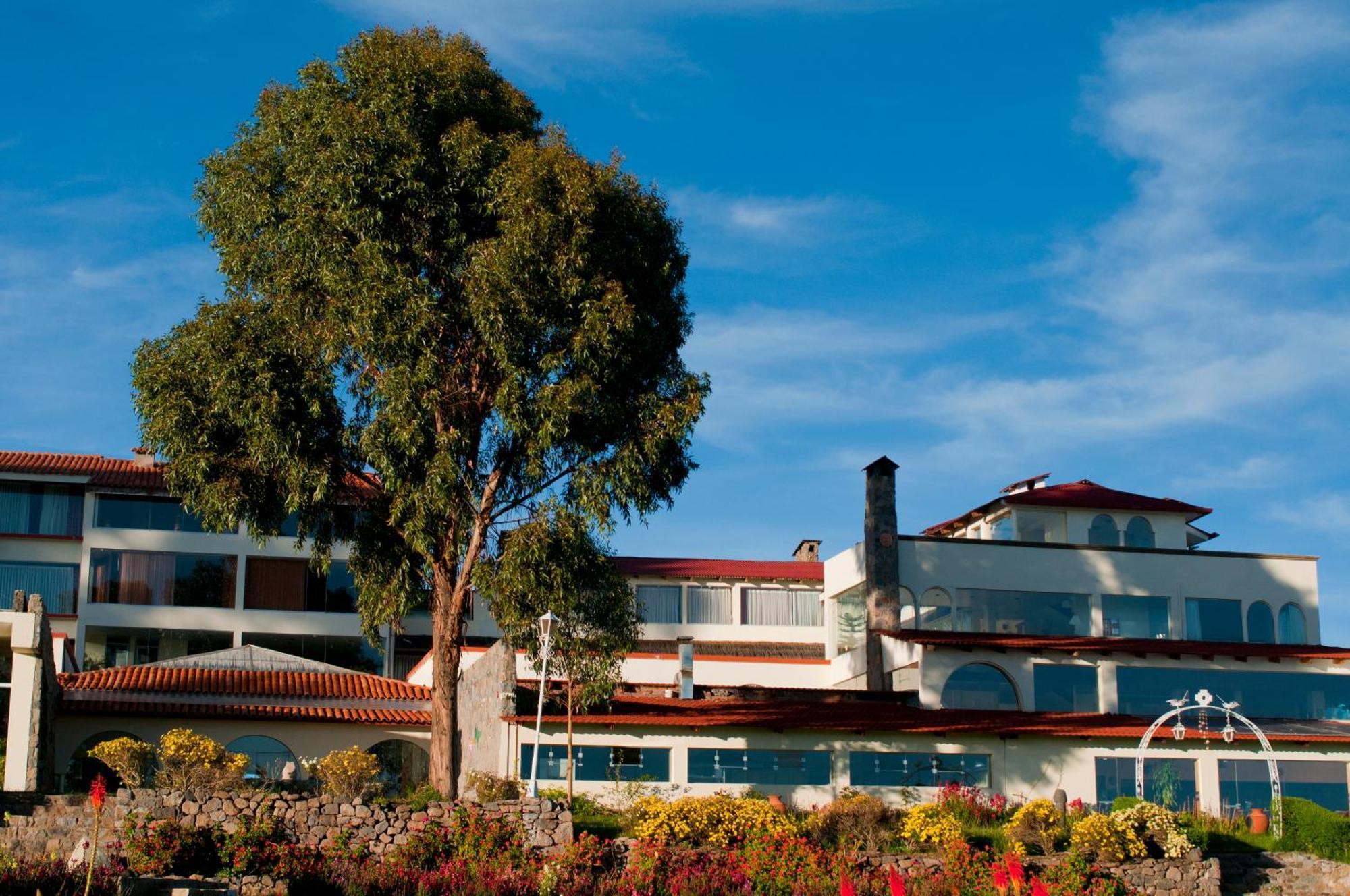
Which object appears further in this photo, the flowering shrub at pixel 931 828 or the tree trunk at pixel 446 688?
the tree trunk at pixel 446 688

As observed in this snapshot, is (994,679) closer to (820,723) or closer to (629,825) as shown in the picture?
(820,723)

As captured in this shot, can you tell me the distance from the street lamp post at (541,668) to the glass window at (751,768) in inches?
140

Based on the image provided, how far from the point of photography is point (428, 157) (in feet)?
109

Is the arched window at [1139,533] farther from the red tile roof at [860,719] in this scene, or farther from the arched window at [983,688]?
the red tile roof at [860,719]

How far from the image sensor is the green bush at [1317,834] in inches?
1331

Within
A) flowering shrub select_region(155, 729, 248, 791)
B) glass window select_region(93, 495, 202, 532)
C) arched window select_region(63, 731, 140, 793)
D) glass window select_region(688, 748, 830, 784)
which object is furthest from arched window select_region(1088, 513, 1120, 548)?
glass window select_region(93, 495, 202, 532)

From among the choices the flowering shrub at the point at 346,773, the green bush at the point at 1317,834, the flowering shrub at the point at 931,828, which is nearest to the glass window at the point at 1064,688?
the green bush at the point at 1317,834

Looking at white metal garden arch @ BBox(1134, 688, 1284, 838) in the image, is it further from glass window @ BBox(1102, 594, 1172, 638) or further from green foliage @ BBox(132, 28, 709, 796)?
green foliage @ BBox(132, 28, 709, 796)

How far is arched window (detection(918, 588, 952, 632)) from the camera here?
45500 mm

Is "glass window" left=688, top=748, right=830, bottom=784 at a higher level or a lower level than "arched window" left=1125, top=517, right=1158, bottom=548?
lower

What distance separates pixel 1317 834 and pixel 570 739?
15899 mm

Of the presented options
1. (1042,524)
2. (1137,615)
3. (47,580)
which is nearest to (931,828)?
(1137,615)

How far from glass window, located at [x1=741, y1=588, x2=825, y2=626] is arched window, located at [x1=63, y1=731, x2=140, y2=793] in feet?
78.6

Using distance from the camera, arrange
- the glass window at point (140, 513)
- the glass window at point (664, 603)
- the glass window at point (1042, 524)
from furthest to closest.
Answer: the glass window at point (664, 603), the glass window at point (140, 513), the glass window at point (1042, 524)
